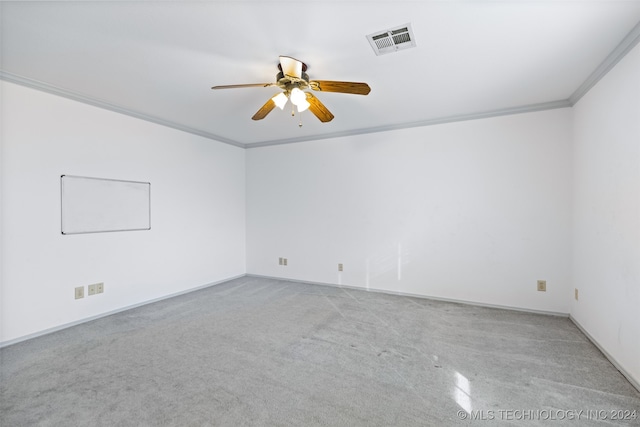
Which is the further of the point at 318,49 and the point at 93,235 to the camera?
the point at 93,235

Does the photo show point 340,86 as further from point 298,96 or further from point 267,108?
point 267,108

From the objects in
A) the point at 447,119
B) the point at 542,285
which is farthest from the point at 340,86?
the point at 542,285

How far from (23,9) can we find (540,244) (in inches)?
Result: 194

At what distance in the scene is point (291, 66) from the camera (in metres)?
2.11

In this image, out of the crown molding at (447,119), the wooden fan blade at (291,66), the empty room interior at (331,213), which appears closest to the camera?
the empty room interior at (331,213)

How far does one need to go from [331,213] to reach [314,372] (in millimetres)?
2680

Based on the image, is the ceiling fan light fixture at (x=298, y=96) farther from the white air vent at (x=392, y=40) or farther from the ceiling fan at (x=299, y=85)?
the white air vent at (x=392, y=40)

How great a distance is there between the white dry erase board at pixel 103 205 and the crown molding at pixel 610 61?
475 cm

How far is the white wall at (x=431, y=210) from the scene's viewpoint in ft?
10.7

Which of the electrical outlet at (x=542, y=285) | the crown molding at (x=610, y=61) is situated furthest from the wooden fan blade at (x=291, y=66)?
the electrical outlet at (x=542, y=285)

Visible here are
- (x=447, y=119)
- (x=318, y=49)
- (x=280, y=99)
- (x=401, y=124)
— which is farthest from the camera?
(x=401, y=124)

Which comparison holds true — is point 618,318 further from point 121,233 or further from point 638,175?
point 121,233

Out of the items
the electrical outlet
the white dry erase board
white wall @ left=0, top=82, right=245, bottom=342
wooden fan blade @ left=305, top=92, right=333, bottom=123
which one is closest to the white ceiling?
wooden fan blade @ left=305, top=92, right=333, bottom=123

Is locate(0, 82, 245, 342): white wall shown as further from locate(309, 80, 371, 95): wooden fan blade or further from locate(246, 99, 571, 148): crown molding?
locate(309, 80, 371, 95): wooden fan blade
